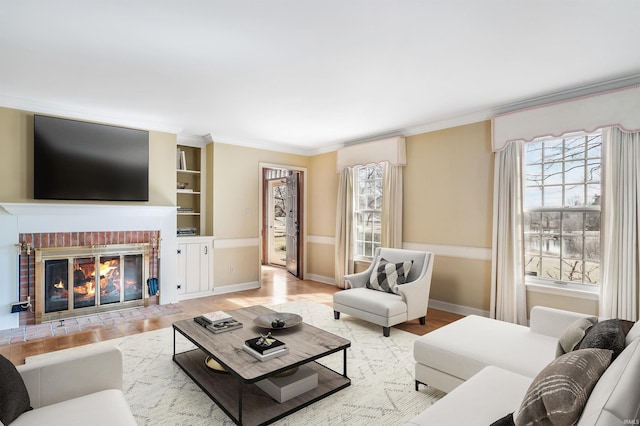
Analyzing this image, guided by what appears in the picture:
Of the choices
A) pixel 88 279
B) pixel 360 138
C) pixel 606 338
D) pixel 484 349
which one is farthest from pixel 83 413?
pixel 360 138

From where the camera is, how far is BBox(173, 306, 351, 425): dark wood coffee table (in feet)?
6.87

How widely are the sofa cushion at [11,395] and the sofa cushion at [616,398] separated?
2089 mm

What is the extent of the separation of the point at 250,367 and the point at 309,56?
238 centimetres

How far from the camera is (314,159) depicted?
22.1 feet

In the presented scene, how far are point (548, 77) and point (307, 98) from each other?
7.76 ft

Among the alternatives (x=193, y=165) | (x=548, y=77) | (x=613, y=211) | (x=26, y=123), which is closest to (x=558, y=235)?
(x=613, y=211)

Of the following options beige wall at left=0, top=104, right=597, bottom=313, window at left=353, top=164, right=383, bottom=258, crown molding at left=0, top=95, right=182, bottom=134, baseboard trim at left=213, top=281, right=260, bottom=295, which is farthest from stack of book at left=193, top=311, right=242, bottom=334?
window at left=353, top=164, right=383, bottom=258

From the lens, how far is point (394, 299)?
375cm

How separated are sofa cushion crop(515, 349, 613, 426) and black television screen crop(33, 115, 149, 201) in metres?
4.84

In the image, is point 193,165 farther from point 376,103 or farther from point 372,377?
point 372,377

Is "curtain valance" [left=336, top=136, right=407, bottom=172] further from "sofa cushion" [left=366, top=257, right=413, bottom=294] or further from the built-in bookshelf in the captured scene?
the built-in bookshelf

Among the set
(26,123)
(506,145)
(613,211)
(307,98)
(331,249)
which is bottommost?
(331,249)

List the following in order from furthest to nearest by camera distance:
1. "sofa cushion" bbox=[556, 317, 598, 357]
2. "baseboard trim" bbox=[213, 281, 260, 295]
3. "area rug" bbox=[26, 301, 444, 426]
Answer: "baseboard trim" bbox=[213, 281, 260, 295] < "area rug" bbox=[26, 301, 444, 426] < "sofa cushion" bbox=[556, 317, 598, 357]

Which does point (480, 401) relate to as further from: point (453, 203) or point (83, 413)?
point (453, 203)
